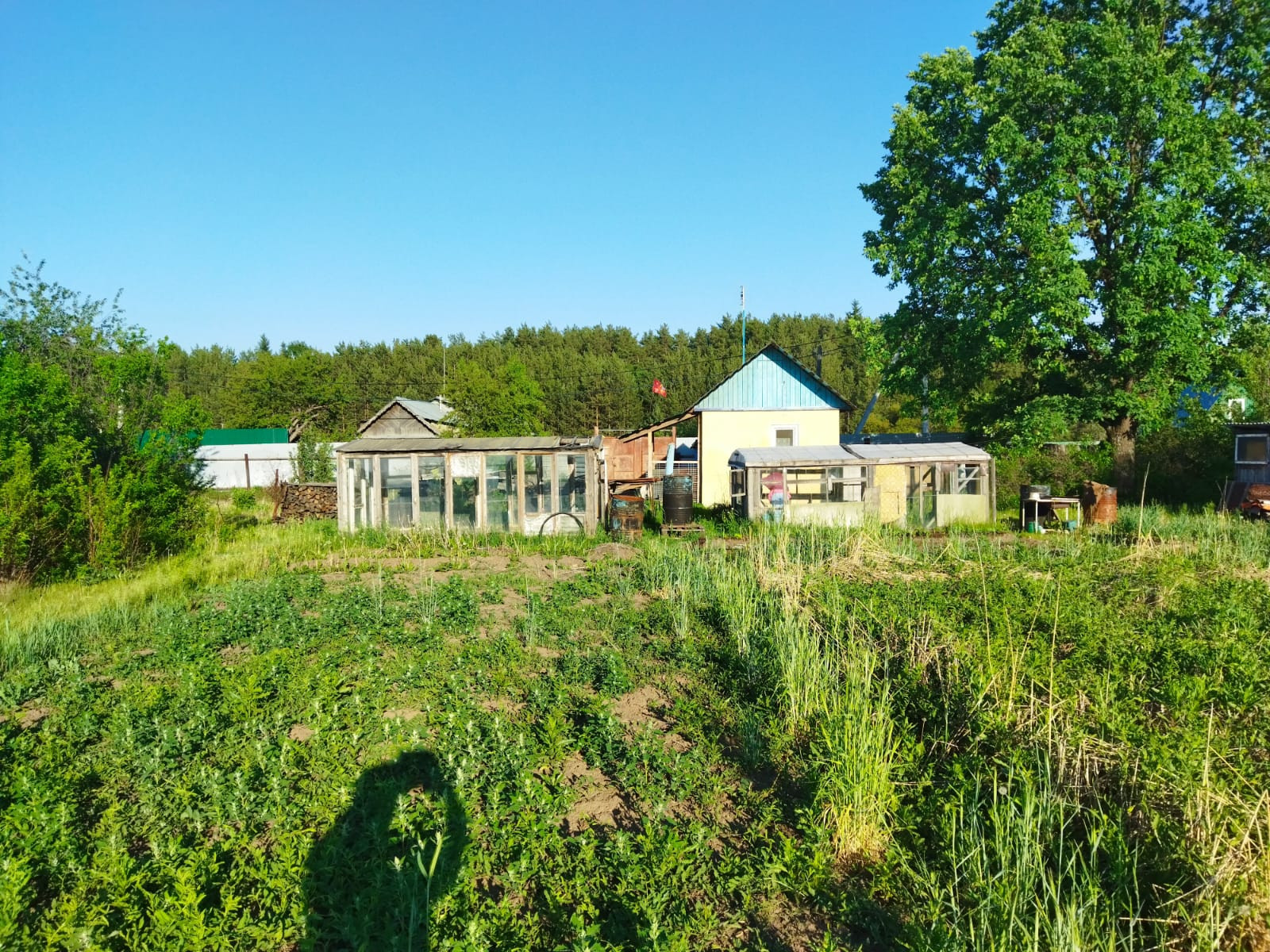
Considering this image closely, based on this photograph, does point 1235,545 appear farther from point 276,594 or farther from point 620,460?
point 620,460

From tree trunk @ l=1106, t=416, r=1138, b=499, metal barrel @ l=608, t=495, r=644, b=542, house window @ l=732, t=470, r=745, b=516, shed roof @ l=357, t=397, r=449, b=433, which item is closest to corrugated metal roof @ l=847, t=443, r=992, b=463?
house window @ l=732, t=470, r=745, b=516

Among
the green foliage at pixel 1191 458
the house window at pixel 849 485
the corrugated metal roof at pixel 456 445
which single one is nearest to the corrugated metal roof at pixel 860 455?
the house window at pixel 849 485

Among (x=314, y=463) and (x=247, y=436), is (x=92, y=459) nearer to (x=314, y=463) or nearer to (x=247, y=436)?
(x=314, y=463)

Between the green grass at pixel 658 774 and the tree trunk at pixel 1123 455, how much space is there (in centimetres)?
1289

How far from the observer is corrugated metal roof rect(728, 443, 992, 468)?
1811cm

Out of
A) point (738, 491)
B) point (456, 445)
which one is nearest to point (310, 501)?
point (456, 445)

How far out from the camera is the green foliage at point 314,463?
2883 cm

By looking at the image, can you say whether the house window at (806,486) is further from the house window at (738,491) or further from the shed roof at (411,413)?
the shed roof at (411,413)

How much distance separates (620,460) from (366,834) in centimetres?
3265

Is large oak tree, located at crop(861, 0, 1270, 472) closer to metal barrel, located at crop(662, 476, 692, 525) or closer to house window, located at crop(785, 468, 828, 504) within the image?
house window, located at crop(785, 468, 828, 504)

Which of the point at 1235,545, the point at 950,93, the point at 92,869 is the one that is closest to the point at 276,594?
the point at 92,869

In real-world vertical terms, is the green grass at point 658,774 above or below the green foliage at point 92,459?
below

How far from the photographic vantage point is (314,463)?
2892 cm

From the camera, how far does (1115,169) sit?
1789cm
